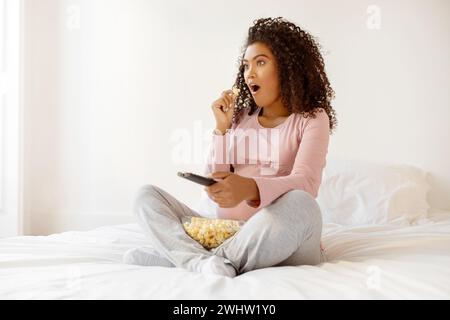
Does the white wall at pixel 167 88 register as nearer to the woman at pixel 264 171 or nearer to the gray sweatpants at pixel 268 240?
the woman at pixel 264 171

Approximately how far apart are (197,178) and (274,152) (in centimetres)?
45

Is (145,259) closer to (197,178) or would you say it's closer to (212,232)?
(212,232)

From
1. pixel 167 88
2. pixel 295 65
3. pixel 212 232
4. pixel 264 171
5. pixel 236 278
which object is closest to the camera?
pixel 236 278

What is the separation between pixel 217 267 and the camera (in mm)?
1024

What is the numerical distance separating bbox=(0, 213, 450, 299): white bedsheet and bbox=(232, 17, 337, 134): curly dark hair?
413 mm

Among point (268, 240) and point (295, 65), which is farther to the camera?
point (295, 65)

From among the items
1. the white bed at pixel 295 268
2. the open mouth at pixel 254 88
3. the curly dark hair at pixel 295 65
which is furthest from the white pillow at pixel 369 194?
the open mouth at pixel 254 88

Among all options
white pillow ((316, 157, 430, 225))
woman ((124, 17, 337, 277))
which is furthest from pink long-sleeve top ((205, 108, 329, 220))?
white pillow ((316, 157, 430, 225))

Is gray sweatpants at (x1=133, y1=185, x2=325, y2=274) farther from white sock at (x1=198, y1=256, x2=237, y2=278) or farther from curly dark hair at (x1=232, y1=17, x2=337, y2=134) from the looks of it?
curly dark hair at (x1=232, y1=17, x2=337, y2=134)

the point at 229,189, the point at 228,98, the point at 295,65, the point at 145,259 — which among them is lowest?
the point at 145,259

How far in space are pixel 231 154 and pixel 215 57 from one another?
1.14m

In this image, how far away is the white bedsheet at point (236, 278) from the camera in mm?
863

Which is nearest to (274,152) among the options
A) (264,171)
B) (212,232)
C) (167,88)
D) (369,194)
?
(264,171)

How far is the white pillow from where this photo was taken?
6.14 feet
